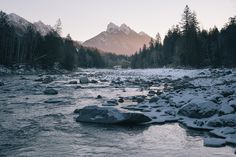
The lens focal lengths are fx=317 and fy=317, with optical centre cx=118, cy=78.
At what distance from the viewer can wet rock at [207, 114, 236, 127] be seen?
41.5 feet

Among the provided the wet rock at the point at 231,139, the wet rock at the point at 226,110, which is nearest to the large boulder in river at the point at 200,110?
the wet rock at the point at 226,110

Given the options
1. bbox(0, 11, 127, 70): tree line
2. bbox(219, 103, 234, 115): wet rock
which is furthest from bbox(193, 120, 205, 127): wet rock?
bbox(0, 11, 127, 70): tree line

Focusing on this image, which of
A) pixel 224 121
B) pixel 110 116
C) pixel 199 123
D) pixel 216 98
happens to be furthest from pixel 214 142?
pixel 216 98

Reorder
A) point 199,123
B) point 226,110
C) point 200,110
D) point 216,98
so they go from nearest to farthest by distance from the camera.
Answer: point 199,123, point 226,110, point 200,110, point 216,98

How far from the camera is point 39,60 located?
278 ft

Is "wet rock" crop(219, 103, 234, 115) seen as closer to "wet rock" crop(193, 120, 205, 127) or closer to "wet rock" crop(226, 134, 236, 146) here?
"wet rock" crop(193, 120, 205, 127)

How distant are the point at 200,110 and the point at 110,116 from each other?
166 inches

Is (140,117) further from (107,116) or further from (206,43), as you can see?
(206,43)

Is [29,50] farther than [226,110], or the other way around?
[29,50]

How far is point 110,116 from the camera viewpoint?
14.3 m

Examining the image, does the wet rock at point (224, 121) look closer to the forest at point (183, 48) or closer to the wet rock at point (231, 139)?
the wet rock at point (231, 139)

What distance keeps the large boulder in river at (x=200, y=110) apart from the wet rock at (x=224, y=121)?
4.01 feet

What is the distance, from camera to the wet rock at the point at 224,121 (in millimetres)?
12648

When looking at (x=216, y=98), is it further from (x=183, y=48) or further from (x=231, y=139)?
(x=183, y=48)
